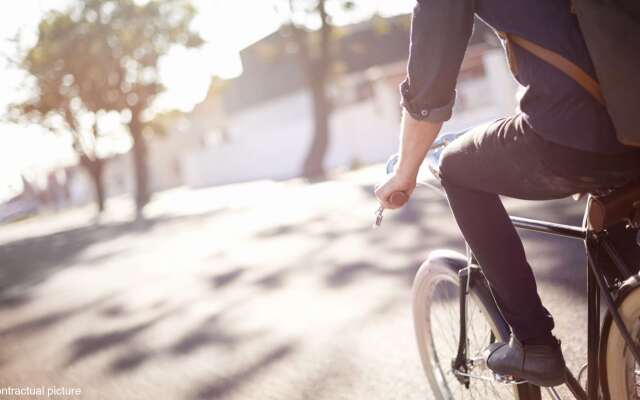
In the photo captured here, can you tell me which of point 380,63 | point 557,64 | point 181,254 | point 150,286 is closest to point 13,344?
point 150,286

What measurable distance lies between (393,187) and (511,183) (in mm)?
348

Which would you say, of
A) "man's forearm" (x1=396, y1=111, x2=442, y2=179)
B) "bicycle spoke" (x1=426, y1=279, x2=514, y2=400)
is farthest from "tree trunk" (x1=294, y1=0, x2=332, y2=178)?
"man's forearm" (x1=396, y1=111, x2=442, y2=179)

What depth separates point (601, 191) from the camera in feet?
5.50

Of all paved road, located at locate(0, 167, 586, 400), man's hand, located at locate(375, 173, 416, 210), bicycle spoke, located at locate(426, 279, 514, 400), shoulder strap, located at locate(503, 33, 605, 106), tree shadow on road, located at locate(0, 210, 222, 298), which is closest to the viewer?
shoulder strap, located at locate(503, 33, 605, 106)

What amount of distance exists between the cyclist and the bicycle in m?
0.08

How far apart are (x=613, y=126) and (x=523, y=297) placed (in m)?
0.56

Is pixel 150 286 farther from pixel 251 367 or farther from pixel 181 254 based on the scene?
pixel 251 367

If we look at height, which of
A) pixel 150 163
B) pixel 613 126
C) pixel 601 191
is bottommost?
pixel 150 163

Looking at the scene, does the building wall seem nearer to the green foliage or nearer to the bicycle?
the green foliage

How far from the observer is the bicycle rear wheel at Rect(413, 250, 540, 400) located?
83.5 inches

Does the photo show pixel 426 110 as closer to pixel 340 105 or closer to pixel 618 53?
pixel 618 53

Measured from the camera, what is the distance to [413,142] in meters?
1.85

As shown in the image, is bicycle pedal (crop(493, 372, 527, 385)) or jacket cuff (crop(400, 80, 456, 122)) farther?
bicycle pedal (crop(493, 372, 527, 385))

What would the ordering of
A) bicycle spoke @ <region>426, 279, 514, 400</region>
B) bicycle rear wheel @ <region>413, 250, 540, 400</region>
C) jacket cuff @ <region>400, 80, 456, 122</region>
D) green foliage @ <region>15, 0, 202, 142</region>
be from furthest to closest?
green foliage @ <region>15, 0, 202, 142</region> < bicycle spoke @ <region>426, 279, 514, 400</region> < bicycle rear wheel @ <region>413, 250, 540, 400</region> < jacket cuff @ <region>400, 80, 456, 122</region>
